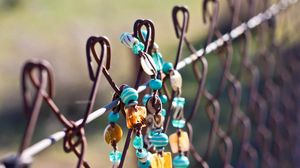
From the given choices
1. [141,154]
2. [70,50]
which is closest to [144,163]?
[141,154]

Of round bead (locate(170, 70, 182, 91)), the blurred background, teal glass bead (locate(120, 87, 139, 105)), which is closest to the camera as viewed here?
teal glass bead (locate(120, 87, 139, 105))

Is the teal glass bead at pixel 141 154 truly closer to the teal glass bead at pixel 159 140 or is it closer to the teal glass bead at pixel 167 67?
the teal glass bead at pixel 159 140

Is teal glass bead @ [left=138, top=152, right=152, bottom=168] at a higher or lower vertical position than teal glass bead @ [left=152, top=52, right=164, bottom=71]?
lower

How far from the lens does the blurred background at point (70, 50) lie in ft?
10.2

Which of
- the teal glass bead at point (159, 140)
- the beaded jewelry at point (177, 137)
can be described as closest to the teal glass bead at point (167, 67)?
the beaded jewelry at point (177, 137)

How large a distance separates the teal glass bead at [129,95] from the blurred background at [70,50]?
1740 millimetres

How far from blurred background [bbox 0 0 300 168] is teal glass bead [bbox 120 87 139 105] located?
1740mm

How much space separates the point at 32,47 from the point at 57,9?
602 millimetres

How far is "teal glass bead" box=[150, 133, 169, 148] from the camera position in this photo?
2.07 feet

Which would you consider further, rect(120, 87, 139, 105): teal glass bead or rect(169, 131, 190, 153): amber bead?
rect(169, 131, 190, 153): amber bead

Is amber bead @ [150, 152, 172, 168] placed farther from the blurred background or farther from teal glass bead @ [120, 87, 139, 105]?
the blurred background

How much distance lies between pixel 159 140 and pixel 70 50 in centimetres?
318

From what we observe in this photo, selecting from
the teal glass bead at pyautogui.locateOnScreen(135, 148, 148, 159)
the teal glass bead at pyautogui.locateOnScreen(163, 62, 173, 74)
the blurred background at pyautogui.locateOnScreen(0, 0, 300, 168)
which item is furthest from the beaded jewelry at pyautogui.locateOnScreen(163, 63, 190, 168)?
the blurred background at pyautogui.locateOnScreen(0, 0, 300, 168)

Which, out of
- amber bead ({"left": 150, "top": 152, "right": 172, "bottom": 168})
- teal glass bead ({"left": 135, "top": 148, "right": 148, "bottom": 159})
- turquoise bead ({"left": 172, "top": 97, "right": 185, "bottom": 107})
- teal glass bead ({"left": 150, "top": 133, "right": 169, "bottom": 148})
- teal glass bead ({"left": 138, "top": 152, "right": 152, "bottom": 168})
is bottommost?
amber bead ({"left": 150, "top": 152, "right": 172, "bottom": 168})
